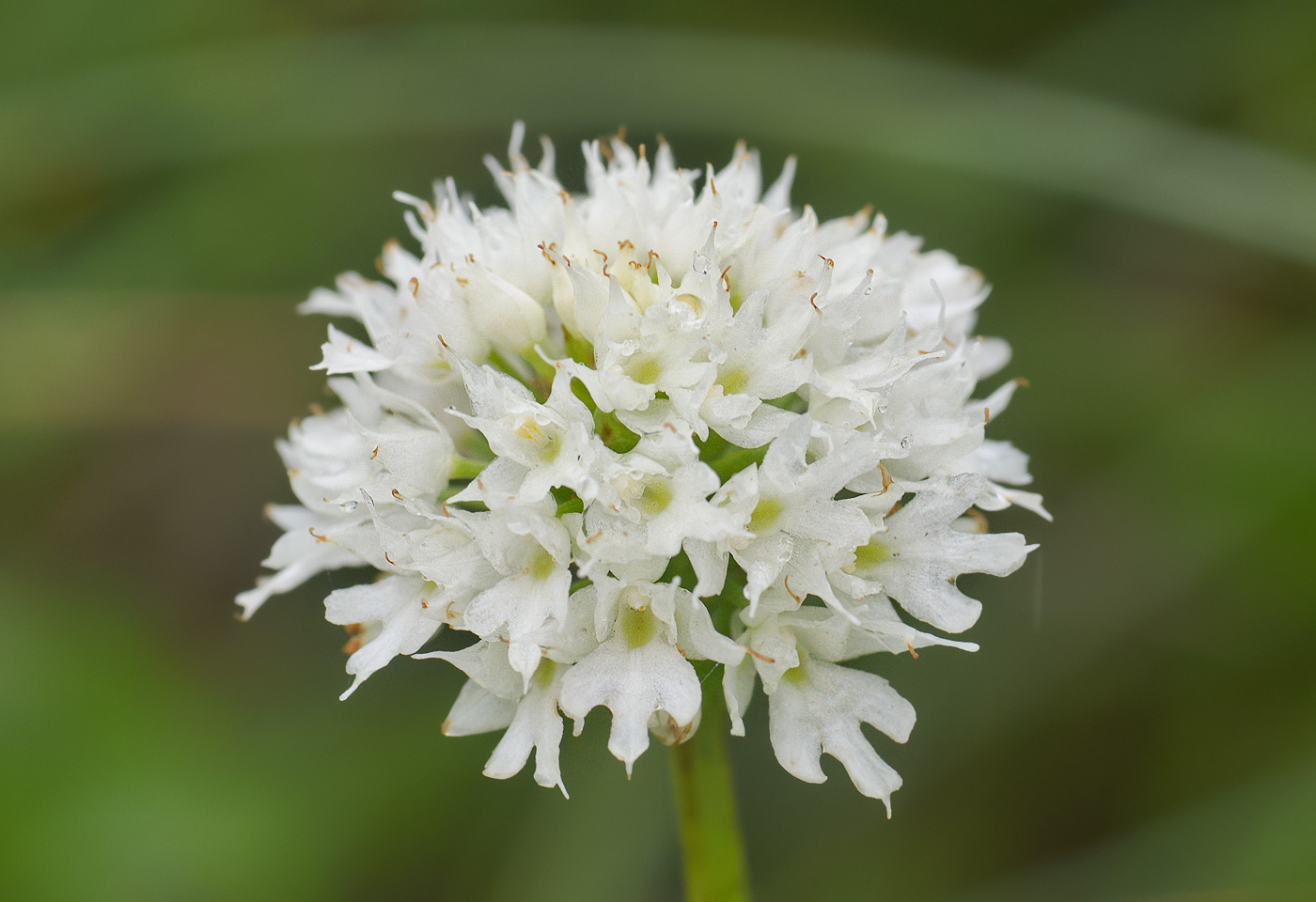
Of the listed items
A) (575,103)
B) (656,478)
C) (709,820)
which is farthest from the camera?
(575,103)

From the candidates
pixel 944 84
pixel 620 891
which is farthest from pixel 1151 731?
pixel 944 84

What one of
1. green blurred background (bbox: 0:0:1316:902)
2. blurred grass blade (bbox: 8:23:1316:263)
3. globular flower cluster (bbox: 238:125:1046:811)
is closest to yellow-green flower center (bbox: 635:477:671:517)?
globular flower cluster (bbox: 238:125:1046:811)

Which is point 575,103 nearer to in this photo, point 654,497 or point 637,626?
point 654,497

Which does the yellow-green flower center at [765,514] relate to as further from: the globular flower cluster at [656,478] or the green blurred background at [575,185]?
the green blurred background at [575,185]

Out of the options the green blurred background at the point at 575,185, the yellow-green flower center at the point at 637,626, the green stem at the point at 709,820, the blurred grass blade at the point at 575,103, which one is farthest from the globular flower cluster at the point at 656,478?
the blurred grass blade at the point at 575,103

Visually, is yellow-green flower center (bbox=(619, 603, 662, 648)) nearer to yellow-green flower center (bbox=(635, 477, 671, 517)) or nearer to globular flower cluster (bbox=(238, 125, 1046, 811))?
globular flower cluster (bbox=(238, 125, 1046, 811))

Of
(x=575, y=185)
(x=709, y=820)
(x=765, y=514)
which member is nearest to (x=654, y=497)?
(x=765, y=514)
